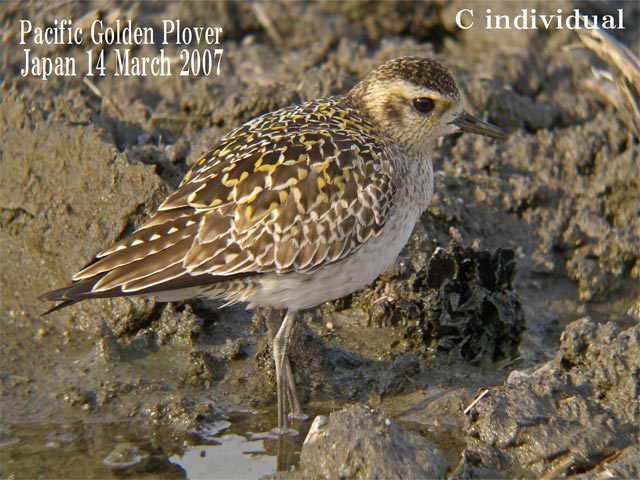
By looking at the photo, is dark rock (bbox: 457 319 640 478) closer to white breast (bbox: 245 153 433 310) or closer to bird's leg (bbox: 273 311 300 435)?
white breast (bbox: 245 153 433 310)

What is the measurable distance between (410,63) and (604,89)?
Answer: 128 inches

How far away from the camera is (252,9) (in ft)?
33.1

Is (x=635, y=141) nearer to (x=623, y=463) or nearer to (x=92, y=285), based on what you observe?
(x=623, y=463)

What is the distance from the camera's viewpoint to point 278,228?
19.5 feet

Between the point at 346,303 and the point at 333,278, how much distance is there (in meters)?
1.28

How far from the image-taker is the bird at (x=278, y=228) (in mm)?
5852

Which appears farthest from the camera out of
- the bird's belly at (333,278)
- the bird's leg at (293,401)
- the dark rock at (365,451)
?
the bird's leg at (293,401)

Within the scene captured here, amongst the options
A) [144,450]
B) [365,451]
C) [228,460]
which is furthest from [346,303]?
[365,451]

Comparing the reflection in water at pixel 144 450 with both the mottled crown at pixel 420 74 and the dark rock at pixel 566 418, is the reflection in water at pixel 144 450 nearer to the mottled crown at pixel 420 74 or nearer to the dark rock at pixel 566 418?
the dark rock at pixel 566 418

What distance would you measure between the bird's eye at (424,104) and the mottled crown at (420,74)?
0.09 meters

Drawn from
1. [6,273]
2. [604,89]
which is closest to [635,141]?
[604,89]

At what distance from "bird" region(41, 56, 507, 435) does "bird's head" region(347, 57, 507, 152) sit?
0.30m

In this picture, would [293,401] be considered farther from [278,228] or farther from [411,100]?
[411,100]

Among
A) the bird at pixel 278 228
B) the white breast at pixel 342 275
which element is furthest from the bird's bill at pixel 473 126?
the white breast at pixel 342 275
